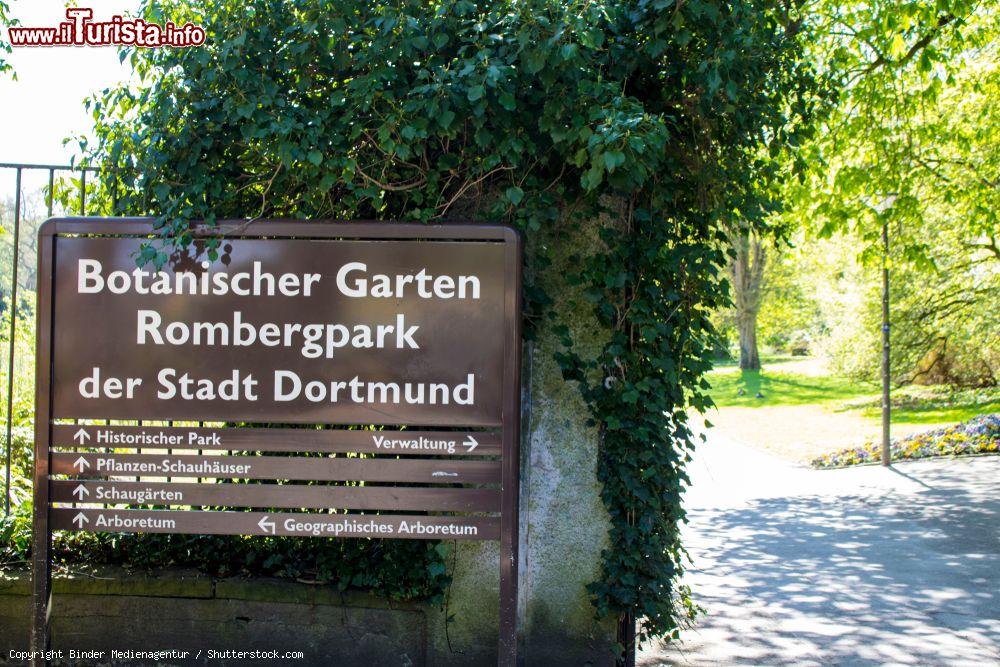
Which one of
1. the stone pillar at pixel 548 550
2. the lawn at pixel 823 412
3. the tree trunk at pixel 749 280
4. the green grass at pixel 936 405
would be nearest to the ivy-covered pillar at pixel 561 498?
the stone pillar at pixel 548 550

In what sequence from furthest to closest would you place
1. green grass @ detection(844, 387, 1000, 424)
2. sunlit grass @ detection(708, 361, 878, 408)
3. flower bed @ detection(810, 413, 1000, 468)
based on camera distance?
sunlit grass @ detection(708, 361, 878, 408)
green grass @ detection(844, 387, 1000, 424)
flower bed @ detection(810, 413, 1000, 468)

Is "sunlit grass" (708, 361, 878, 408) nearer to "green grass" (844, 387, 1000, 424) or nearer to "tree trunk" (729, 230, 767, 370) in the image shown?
"green grass" (844, 387, 1000, 424)

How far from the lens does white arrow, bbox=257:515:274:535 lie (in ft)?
12.3

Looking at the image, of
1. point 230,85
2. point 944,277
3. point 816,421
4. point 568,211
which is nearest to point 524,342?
point 568,211

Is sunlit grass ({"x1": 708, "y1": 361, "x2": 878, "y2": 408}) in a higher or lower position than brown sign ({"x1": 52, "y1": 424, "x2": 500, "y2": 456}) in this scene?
lower

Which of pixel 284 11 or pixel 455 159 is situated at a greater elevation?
pixel 284 11

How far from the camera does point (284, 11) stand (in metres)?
3.96

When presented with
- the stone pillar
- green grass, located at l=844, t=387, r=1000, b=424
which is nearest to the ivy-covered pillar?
the stone pillar

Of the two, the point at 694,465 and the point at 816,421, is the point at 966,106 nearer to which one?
the point at 694,465

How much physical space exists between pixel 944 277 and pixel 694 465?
7.35 m

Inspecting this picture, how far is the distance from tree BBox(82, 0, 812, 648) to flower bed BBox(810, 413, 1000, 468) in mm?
11289

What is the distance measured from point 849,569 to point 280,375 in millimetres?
5985

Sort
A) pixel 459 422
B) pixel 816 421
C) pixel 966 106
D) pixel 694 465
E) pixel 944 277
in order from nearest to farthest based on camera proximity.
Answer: pixel 459 422
pixel 966 106
pixel 694 465
pixel 944 277
pixel 816 421

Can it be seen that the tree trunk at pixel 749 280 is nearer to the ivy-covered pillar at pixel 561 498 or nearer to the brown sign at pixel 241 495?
the ivy-covered pillar at pixel 561 498
